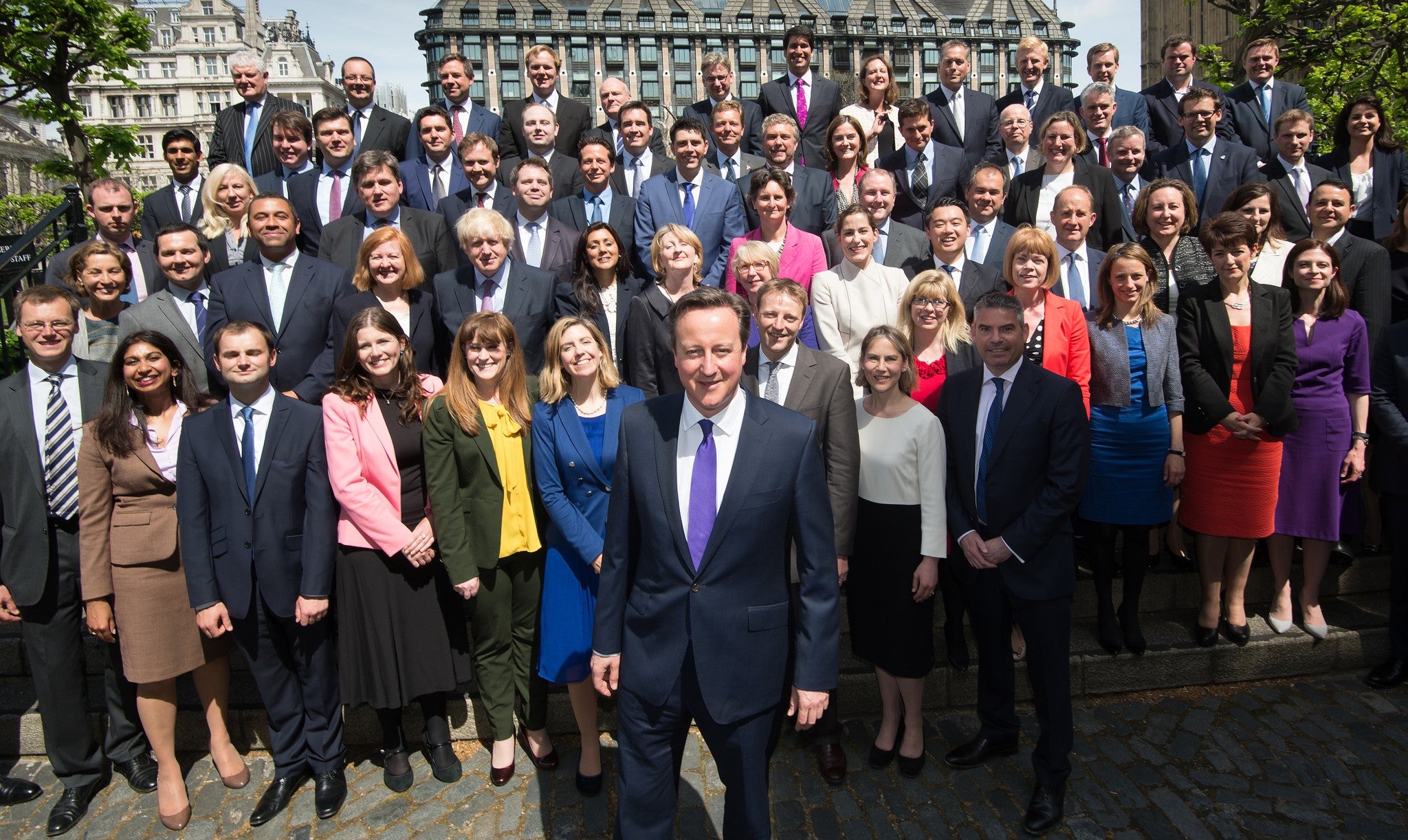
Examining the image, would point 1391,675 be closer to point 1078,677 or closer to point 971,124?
point 1078,677

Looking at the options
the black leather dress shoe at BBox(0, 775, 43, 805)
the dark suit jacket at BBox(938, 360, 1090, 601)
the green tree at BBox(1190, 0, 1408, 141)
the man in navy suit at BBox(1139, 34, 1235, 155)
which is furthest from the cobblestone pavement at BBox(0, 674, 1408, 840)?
the green tree at BBox(1190, 0, 1408, 141)

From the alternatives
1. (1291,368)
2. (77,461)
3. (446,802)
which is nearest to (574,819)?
(446,802)

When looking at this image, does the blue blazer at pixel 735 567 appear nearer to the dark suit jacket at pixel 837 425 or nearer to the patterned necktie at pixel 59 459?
the dark suit jacket at pixel 837 425

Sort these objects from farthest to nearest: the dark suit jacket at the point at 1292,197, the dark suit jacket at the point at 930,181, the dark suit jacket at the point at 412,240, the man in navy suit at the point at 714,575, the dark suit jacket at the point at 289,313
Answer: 1. the dark suit jacket at the point at 930,181
2. the dark suit jacket at the point at 1292,197
3. the dark suit jacket at the point at 412,240
4. the dark suit jacket at the point at 289,313
5. the man in navy suit at the point at 714,575

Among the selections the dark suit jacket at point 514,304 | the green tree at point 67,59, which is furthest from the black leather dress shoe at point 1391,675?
the green tree at point 67,59

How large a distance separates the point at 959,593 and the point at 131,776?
4589 mm

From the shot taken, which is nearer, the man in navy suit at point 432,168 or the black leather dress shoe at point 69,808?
the black leather dress shoe at point 69,808

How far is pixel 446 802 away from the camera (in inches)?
155

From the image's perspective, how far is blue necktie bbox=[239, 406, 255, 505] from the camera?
3820 mm

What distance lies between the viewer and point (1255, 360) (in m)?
4.54

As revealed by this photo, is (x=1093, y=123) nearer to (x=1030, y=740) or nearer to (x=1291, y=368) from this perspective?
(x=1291, y=368)

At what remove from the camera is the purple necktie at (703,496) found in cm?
279

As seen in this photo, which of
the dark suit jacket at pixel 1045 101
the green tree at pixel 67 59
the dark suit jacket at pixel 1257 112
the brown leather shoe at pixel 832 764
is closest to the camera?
the brown leather shoe at pixel 832 764

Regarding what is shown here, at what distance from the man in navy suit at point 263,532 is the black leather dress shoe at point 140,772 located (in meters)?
0.71
